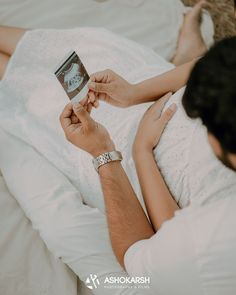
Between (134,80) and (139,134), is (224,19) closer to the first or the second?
(134,80)

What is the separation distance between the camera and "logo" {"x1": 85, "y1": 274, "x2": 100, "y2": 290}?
970mm

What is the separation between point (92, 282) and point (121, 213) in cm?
18

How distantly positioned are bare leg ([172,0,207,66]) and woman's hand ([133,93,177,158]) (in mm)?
562

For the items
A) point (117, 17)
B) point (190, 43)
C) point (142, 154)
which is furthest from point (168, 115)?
point (117, 17)

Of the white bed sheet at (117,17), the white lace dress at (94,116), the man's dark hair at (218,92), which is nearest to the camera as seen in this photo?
the man's dark hair at (218,92)

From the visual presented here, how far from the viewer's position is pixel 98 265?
3.26 ft

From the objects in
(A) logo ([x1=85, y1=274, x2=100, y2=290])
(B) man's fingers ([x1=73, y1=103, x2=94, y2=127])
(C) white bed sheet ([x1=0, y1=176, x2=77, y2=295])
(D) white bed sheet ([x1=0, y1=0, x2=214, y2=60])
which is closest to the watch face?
(B) man's fingers ([x1=73, y1=103, x2=94, y2=127])

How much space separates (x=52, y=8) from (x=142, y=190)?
38.5 inches

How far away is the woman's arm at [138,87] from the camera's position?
1.17 metres

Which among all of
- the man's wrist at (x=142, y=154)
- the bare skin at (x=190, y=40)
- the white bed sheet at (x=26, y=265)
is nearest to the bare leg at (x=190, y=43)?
the bare skin at (x=190, y=40)

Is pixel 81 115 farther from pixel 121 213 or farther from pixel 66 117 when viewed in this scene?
pixel 121 213

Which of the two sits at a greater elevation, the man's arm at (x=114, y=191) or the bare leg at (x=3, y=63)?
the bare leg at (x=3, y=63)

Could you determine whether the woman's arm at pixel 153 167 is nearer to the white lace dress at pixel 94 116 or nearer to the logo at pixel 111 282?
the white lace dress at pixel 94 116

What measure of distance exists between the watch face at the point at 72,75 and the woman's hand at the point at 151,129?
0.20 metres
